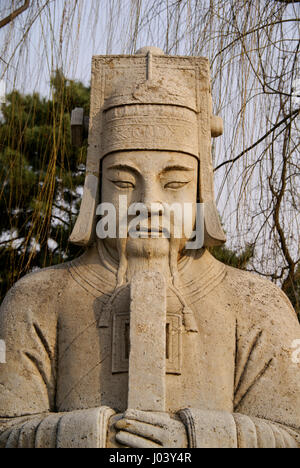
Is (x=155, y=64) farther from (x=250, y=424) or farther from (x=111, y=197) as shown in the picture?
(x=250, y=424)

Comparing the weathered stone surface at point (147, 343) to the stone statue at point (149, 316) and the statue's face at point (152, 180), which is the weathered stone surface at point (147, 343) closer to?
the stone statue at point (149, 316)

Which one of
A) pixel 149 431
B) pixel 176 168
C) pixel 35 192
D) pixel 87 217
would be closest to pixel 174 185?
pixel 176 168

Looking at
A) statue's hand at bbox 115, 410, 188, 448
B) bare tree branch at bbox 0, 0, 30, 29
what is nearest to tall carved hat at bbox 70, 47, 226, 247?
bare tree branch at bbox 0, 0, 30, 29

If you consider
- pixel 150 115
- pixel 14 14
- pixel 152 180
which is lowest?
pixel 152 180

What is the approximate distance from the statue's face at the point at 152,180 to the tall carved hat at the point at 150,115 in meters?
0.06

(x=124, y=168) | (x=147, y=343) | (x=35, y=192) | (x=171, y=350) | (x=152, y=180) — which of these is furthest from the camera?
(x=35, y=192)

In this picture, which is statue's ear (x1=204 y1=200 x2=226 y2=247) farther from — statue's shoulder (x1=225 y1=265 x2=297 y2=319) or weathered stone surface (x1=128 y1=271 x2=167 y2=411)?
weathered stone surface (x1=128 y1=271 x2=167 y2=411)

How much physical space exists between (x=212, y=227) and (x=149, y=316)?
86 cm

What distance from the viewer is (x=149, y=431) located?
5.06m

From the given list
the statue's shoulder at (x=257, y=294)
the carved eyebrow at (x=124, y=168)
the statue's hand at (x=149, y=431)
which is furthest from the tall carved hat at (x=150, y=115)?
the statue's hand at (x=149, y=431)

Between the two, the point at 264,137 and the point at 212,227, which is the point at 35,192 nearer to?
the point at 264,137

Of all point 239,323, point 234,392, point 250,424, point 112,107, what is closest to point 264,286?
point 239,323

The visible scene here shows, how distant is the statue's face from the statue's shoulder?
44 cm

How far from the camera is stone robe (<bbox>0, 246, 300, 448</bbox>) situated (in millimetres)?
5582
